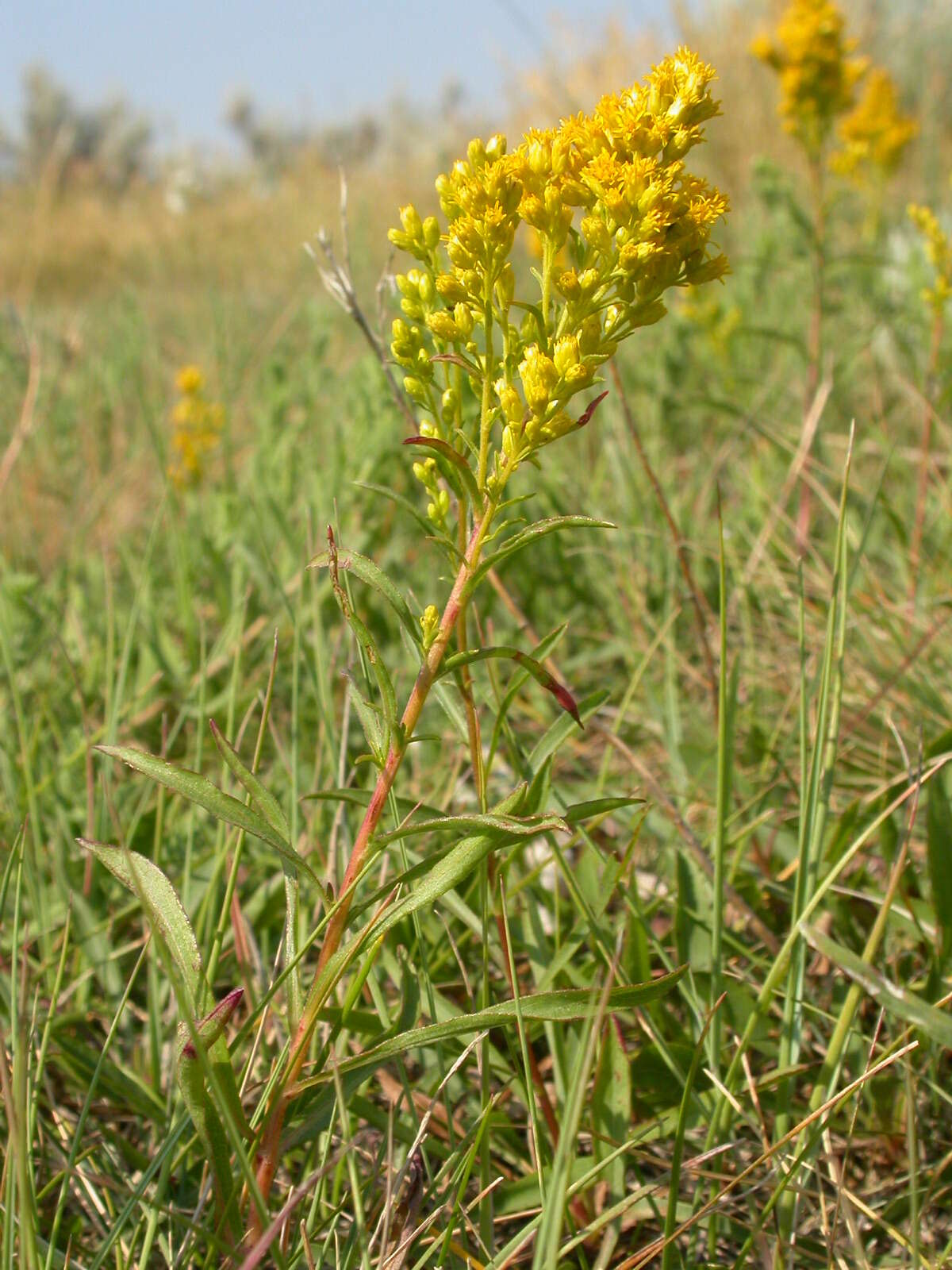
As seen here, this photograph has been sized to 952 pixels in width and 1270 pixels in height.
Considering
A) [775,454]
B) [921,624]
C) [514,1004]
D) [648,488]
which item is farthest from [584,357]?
[775,454]

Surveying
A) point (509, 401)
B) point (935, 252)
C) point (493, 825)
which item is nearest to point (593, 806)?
point (493, 825)

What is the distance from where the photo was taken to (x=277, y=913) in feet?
4.49

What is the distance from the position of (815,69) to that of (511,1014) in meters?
2.56

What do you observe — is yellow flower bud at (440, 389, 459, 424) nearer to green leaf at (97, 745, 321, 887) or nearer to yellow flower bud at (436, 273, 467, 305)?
yellow flower bud at (436, 273, 467, 305)

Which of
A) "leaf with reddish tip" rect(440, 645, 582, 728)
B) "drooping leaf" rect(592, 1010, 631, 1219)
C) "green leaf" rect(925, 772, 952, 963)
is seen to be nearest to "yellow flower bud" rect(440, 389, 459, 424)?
"leaf with reddish tip" rect(440, 645, 582, 728)

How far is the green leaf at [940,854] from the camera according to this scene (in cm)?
118

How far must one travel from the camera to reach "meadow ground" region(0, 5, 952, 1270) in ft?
3.06

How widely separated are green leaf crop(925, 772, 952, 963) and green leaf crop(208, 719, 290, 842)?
727mm

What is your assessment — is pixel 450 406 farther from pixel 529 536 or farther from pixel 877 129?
pixel 877 129

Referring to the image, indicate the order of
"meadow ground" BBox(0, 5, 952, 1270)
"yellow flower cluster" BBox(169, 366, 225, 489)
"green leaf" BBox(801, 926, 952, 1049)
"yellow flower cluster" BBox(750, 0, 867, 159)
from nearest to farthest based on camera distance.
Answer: "green leaf" BBox(801, 926, 952, 1049)
"meadow ground" BBox(0, 5, 952, 1270)
"yellow flower cluster" BBox(750, 0, 867, 159)
"yellow flower cluster" BBox(169, 366, 225, 489)

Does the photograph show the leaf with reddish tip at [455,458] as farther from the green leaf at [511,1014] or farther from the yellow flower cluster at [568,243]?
the green leaf at [511,1014]

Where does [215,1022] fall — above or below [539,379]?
below

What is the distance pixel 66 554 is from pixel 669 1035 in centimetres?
189

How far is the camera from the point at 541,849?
1586 mm
